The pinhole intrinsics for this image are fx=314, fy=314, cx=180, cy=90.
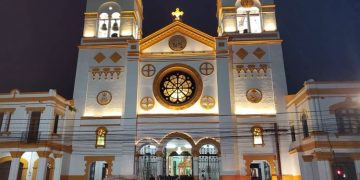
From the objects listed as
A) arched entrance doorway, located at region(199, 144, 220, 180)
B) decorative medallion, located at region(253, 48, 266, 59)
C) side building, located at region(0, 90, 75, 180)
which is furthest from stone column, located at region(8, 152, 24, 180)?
→ decorative medallion, located at region(253, 48, 266, 59)

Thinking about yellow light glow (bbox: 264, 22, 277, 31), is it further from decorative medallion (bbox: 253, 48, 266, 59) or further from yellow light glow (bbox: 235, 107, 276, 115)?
yellow light glow (bbox: 235, 107, 276, 115)

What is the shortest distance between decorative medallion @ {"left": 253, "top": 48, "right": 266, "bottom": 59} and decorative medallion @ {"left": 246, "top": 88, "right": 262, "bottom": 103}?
9.16ft

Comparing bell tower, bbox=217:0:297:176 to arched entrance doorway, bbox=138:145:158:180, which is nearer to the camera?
bell tower, bbox=217:0:297:176

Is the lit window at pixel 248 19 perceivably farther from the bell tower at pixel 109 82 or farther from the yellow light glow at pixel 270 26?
the bell tower at pixel 109 82

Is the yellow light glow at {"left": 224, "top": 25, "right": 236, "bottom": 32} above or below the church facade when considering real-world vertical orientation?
above

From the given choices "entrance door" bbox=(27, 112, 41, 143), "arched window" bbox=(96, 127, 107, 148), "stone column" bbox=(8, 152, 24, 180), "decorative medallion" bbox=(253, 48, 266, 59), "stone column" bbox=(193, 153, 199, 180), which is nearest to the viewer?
"stone column" bbox=(8, 152, 24, 180)

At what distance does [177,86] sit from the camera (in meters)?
24.4

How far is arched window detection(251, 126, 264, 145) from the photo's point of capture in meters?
22.3

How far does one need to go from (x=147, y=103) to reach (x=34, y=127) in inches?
313

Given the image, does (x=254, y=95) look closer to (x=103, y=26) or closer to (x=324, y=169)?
(x=324, y=169)

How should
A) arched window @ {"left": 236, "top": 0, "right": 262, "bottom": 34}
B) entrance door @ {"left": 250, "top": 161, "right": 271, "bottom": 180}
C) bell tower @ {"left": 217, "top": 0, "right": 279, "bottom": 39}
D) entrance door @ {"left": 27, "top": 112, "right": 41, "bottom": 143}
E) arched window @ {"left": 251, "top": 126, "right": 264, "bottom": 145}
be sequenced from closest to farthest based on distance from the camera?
entrance door @ {"left": 27, "top": 112, "right": 41, "bottom": 143}, arched window @ {"left": 251, "top": 126, "right": 264, "bottom": 145}, bell tower @ {"left": 217, "top": 0, "right": 279, "bottom": 39}, arched window @ {"left": 236, "top": 0, "right": 262, "bottom": 34}, entrance door @ {"left": 250, "top": 161, "right": 271, "bottom": 180}

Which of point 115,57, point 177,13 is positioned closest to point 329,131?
point 177,13

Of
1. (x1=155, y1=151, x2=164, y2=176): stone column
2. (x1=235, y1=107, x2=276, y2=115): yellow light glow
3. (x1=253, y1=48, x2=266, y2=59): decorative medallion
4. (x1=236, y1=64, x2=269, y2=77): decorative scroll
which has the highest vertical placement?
(x1=253, y1=48, x2=266, y2=59): decorative medallion

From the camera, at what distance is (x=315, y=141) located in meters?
17.8
